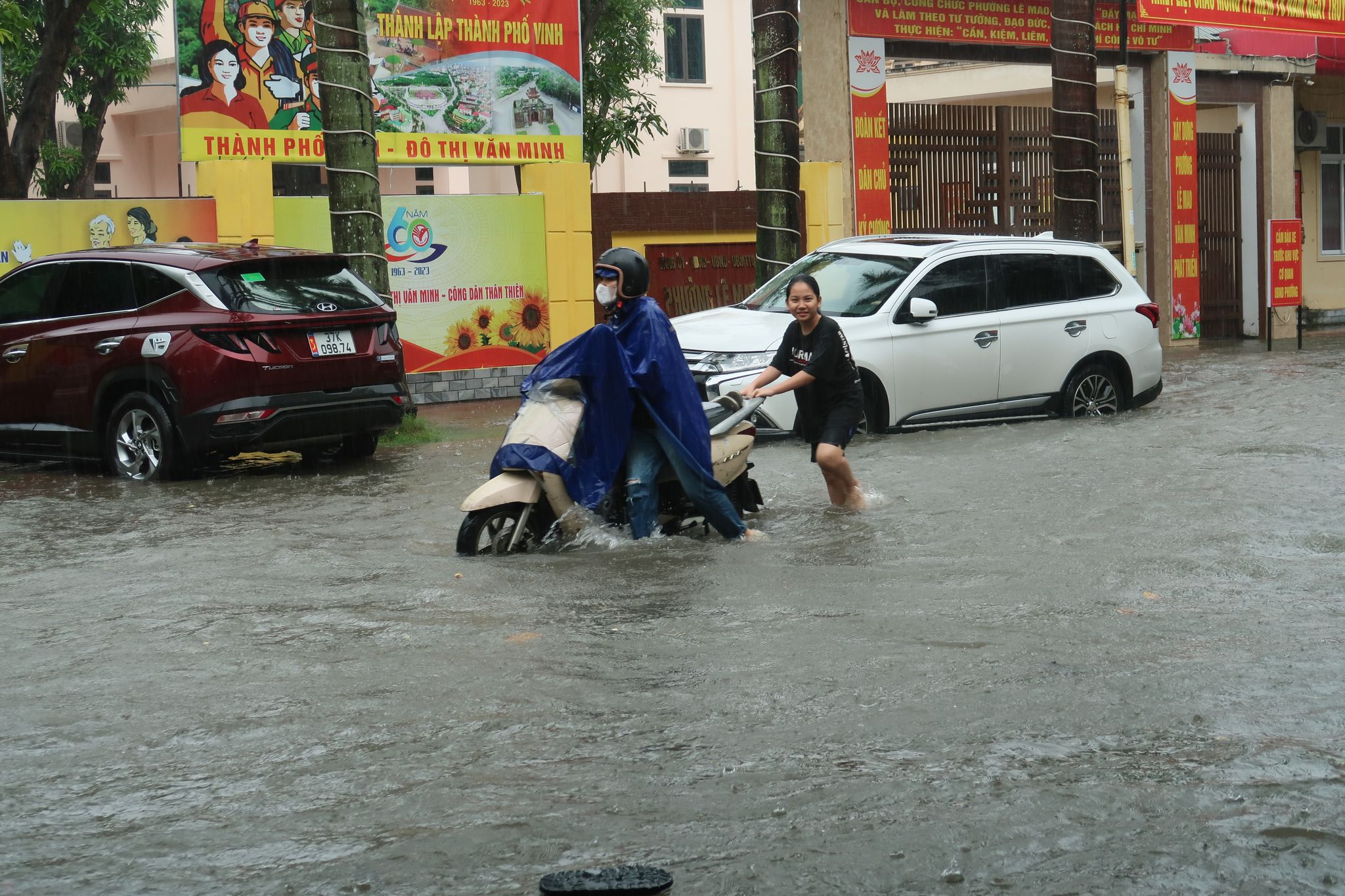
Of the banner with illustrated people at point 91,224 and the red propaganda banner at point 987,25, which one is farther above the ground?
the red propaganda banner at point 987,25

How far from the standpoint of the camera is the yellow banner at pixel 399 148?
1612 centimetres

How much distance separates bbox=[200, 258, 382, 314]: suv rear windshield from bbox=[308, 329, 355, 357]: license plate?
6.8 inches

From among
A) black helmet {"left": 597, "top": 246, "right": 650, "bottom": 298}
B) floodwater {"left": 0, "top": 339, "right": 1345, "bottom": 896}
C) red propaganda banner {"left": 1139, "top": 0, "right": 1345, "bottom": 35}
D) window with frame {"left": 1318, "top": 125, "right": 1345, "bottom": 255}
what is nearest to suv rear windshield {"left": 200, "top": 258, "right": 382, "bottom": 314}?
floodwater {"left": 0, "top": 339, "right": 1345, "bottom": 896}

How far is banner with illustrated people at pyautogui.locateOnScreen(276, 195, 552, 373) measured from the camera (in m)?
16.7

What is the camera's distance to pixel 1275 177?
25.8m

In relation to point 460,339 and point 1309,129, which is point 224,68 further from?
point 1309,129

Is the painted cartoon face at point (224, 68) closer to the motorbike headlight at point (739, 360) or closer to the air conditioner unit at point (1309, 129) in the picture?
the motorbike headlight at point (739, 360)

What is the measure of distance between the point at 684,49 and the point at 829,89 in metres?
21.0

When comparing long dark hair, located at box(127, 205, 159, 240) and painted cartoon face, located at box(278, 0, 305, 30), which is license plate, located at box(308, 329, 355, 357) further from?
painted cartoon face, located at box(278, 0, 305, 30)

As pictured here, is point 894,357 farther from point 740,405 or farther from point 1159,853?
point 1159,853

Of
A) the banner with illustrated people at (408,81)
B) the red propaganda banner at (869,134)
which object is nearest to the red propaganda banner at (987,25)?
the red propaganda banner at (869,134)

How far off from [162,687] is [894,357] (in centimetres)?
814

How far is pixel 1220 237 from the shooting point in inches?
1013

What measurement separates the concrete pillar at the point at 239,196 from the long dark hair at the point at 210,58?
0.85 m
